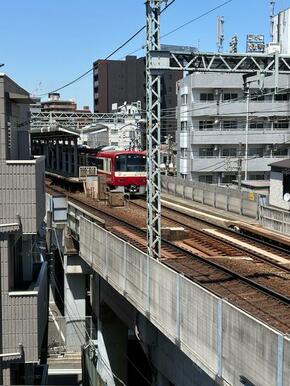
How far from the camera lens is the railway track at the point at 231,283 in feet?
30.3

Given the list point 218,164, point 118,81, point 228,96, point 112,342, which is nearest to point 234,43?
point 228,96

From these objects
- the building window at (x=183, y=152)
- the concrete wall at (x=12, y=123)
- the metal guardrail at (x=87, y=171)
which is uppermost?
the concrete wall at (x=12, y=123)

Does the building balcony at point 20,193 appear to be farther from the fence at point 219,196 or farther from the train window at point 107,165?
the train window at point 107,165

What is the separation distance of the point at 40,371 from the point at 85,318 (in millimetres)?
7229

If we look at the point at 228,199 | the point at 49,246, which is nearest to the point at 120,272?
the point at 49,246

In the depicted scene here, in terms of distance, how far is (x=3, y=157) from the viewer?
31.9ft

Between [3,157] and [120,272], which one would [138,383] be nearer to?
[120,272]

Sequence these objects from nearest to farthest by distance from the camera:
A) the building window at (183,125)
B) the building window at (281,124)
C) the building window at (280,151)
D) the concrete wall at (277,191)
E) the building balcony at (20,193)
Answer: the building balcony at (20,193) → the concrete wall at (277,191) → the building window at (183,125) → the building window at (281,124) → the building window at (280,151)

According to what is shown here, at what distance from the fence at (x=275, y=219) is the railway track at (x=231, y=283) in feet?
19.2

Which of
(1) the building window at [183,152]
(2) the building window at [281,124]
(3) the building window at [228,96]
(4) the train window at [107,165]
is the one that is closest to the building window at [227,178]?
(1) the building window at [183,152]

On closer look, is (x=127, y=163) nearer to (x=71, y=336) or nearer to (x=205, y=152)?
(x=71, y=336)

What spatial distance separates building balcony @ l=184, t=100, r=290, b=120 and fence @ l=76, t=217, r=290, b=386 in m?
32.2

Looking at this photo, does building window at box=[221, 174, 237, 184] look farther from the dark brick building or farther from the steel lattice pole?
the dark brick building

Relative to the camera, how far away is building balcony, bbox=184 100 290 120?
42.1m
